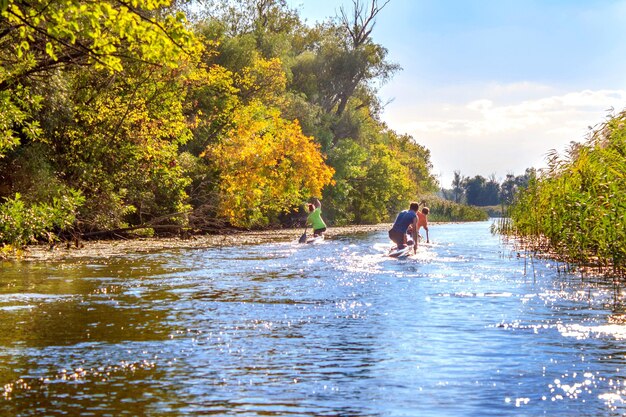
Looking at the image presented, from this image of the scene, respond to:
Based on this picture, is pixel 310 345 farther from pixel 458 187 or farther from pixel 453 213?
pixel 458 187

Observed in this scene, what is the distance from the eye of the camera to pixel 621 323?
13.6 m

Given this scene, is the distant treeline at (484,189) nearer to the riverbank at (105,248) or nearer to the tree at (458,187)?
the tree at (458,187)

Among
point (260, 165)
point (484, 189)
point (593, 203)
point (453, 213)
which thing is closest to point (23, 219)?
point (593, 203)

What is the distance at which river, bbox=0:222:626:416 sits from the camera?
852 centimetres

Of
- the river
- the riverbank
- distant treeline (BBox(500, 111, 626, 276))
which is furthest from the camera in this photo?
the riverbank

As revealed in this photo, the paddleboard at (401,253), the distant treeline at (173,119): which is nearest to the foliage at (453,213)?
the distant treeline at (173,119)

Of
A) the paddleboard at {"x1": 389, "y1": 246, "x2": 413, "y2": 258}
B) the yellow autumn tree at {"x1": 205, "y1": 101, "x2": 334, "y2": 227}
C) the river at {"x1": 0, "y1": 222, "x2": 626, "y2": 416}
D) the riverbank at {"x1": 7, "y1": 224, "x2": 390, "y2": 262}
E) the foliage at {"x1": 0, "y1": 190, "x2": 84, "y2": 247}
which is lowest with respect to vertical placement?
the river at {"x1": 0, "y1": 222, "x2": 626, "y2": 416}

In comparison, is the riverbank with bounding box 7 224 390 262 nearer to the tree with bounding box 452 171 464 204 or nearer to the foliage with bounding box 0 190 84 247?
the foliage with bounding box 0 190 84 247

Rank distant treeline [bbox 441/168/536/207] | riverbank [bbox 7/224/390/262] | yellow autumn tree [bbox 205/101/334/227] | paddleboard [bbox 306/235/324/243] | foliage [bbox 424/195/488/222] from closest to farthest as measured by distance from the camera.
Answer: riverbank [bbox 7/224/390/262]
paddleboard [bbox 306/235/324/243]
yellow autumn tree [bbox 205/101/334/227]
foliage [bbox 424/195/488/222]
distant treeline [bbox 441/168/536/207]

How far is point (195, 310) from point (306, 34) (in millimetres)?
72699

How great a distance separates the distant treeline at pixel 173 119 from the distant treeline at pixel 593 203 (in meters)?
9.27

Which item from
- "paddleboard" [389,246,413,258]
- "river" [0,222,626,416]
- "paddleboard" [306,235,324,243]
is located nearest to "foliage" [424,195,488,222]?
"paddleboard" [306,235,324,243]

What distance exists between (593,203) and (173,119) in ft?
80.0

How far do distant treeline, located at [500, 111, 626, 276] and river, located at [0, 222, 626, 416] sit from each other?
3.40 ft
